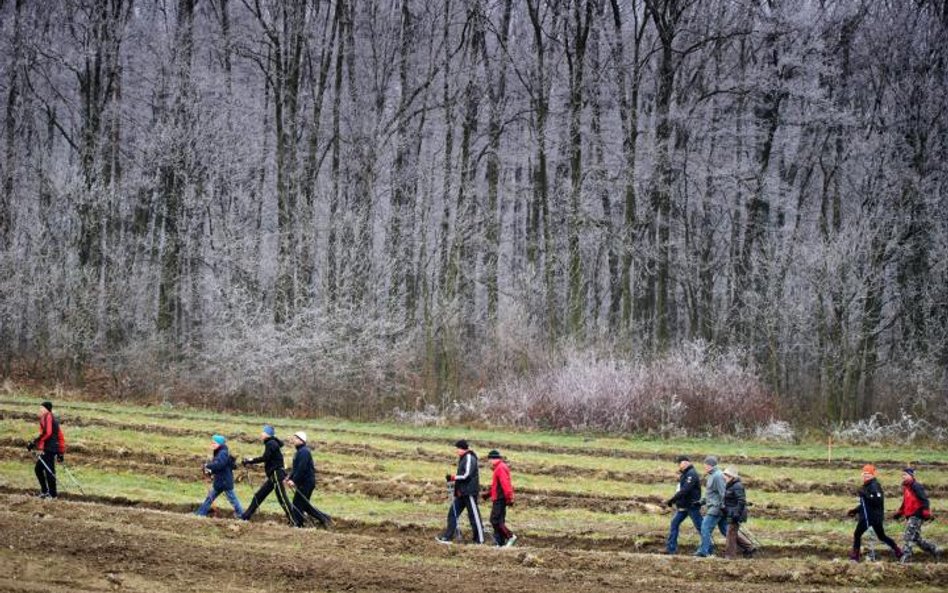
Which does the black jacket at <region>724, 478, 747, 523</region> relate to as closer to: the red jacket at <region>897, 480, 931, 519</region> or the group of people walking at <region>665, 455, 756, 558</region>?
the group of people walking at <region>665, 455, 756, 558</region>

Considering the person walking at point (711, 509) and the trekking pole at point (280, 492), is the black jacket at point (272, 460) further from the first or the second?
the person walking at point (711, 509)

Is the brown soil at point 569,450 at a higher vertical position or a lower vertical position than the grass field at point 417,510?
higher

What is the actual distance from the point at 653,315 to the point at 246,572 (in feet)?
114

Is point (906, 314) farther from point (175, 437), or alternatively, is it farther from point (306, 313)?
point (175, 437)

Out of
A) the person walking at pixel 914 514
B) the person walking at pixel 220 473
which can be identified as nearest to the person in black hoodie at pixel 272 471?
the person walking at pixel 220 473

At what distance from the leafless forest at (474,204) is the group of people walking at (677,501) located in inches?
571

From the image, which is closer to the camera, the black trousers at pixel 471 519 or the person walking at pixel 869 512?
the person walking at pixel 869 512

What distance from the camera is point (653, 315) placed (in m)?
46.3

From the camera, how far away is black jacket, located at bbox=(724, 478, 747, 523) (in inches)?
634

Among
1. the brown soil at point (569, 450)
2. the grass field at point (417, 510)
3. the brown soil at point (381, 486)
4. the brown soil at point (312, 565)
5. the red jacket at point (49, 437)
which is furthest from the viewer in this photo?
the brown soil at point (569, 450)

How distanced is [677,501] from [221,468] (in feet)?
25.6

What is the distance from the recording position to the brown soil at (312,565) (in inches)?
525

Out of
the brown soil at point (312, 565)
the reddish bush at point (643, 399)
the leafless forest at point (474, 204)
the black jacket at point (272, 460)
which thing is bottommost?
the brown soil at point (312, 565)

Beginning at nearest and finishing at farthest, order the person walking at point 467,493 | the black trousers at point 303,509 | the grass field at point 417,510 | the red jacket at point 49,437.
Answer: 1. the grass field at point 417,510
2. the person walking at point 467,493
3. the black trousers at point 303,509
4. the red jacket at point 49,437
